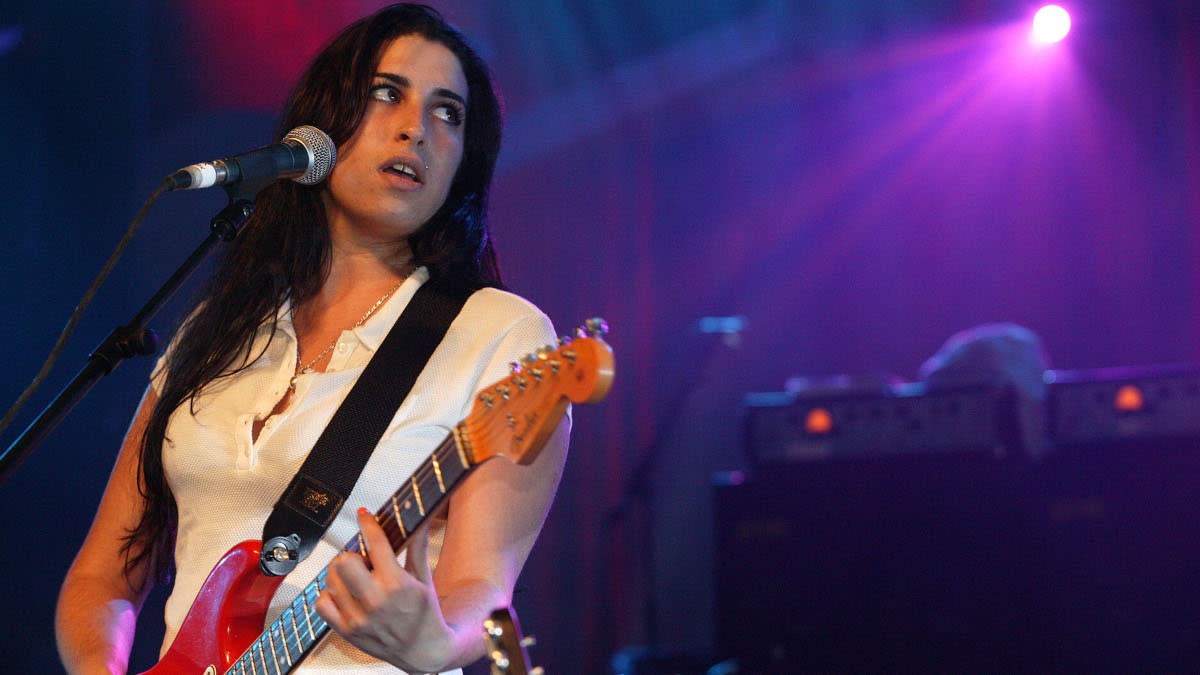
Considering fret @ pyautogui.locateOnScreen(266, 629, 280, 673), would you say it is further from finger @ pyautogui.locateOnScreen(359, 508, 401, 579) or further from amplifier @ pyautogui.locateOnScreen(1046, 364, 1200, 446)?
amplifier @ pyautogui.locateOnScreen(1046, 364, 1200, 446)

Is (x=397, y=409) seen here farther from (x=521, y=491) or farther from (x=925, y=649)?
(x=925, y=649)

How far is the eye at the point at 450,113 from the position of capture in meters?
2.11

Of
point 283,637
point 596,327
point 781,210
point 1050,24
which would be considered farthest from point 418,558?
point 1050,24

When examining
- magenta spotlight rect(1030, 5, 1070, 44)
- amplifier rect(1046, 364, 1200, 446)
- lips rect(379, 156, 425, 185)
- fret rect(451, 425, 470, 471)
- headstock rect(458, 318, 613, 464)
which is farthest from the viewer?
magenta spotlight rect(1030, 5, 1070, 44)

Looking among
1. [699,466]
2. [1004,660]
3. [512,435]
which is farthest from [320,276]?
[699,466]

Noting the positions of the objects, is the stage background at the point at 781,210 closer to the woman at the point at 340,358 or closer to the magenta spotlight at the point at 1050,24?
the magenta spotlight at the point at 1050,24

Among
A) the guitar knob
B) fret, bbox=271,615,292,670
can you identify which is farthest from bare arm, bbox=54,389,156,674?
the guitar knob

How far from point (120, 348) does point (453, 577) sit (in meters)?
0.58

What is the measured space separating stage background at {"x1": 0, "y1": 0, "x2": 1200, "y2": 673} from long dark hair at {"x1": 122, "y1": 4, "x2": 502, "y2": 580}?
95.6 inches

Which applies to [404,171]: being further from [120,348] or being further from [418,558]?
[418,558]

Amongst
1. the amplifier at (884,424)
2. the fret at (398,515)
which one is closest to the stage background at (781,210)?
the amplifier at (884,424)

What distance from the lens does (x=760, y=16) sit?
5.78m

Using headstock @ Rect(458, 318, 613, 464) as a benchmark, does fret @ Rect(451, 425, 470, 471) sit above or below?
below

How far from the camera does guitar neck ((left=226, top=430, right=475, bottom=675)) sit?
4.37ft
